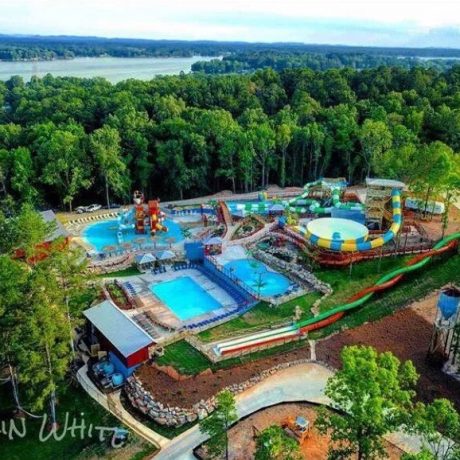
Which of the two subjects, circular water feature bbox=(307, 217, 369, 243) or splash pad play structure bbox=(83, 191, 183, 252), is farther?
splash pad play structure bbox=(83, 191, 183, 252)

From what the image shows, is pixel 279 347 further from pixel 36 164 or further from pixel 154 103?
pixel 154 103

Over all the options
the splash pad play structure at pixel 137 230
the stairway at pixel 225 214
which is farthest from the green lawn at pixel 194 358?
the stairway at pixel 225 214

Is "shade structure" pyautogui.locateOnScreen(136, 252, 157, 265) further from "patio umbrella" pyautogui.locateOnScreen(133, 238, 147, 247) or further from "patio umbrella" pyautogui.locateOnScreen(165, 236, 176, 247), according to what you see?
"patio umbrella" pyautogui.locateOnScreen(133, 238, 147, 247)

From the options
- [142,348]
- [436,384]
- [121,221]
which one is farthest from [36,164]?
[436,384]

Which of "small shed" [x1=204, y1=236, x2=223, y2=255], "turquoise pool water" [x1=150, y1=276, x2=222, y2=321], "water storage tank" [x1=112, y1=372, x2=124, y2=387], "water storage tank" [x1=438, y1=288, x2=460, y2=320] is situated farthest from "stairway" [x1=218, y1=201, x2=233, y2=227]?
"water storage tank" [x1=438, y1=288, x2=460, y2=320]

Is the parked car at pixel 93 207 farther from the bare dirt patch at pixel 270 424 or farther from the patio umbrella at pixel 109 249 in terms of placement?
the bare dirt patch at pixel 270 424

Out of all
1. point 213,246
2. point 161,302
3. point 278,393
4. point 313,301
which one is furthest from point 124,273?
point 278,393
